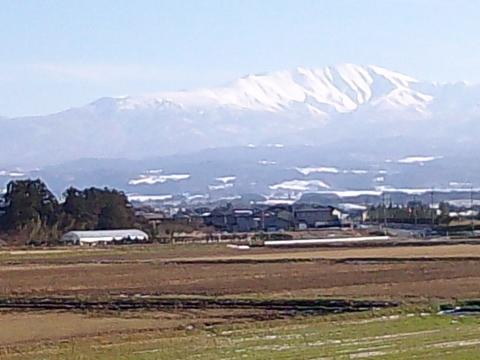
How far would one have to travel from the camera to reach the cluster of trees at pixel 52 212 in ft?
242

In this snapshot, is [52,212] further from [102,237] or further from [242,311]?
[242,311]

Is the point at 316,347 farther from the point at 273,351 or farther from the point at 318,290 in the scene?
the point at 318,290

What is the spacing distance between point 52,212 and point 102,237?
16.0ft

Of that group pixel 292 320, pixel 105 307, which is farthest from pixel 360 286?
pixel 292 320

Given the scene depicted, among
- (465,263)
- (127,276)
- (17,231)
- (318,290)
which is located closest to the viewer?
(318,290)

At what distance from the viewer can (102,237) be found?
7450 cm

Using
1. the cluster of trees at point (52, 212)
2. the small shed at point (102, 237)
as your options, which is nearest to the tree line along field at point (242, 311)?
the small shed at point (102, 237)

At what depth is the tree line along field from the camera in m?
16.5

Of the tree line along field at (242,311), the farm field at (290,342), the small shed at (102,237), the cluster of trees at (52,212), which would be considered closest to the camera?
the farm field at (290,342)

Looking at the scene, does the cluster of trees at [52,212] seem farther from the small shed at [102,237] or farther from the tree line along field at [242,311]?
the tree line along field at [242,311]

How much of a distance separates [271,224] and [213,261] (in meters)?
63.2

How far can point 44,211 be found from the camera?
76.5m

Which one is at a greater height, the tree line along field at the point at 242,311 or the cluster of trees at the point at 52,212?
the cluster of trees at the point at 52,212

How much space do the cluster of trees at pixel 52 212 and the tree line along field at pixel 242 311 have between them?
26.3m
